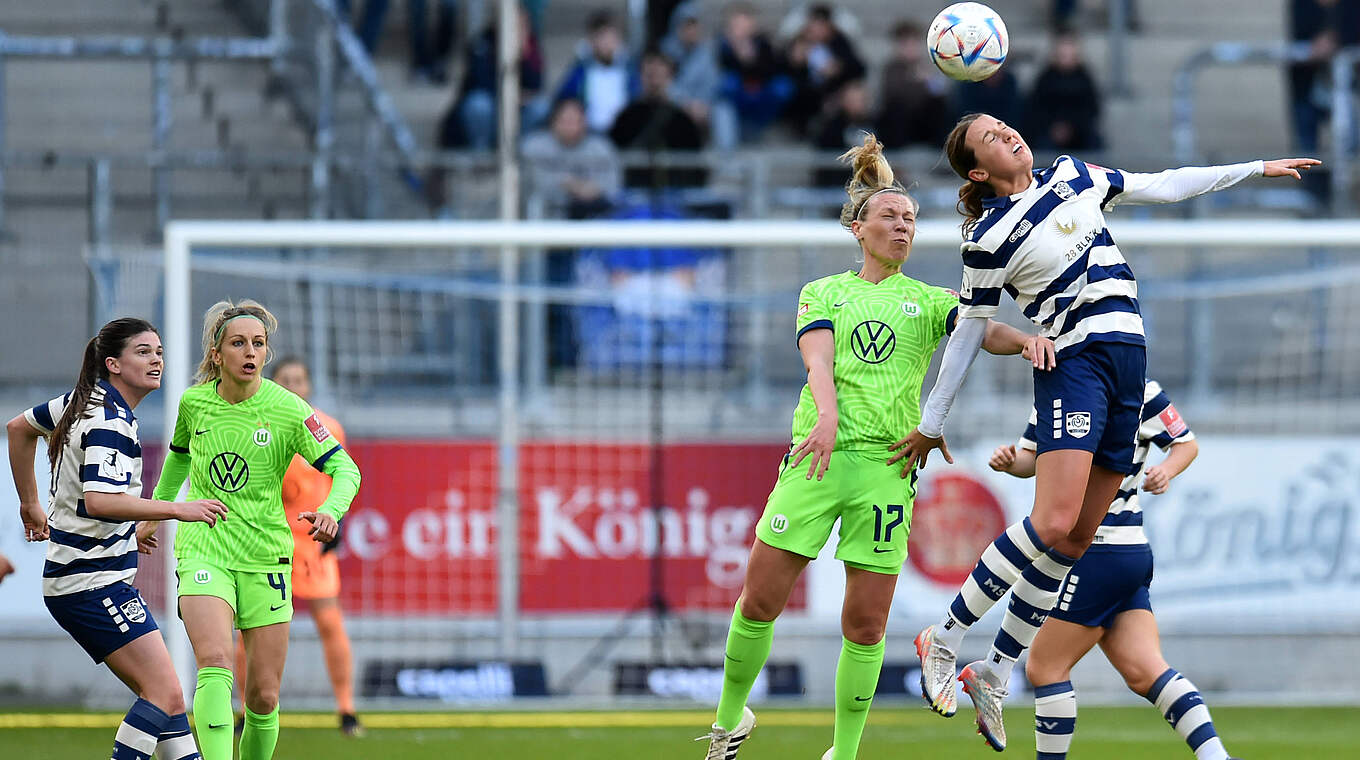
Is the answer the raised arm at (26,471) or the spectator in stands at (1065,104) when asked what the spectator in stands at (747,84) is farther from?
the raised arm at (26,471)

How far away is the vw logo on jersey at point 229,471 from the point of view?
242 inches

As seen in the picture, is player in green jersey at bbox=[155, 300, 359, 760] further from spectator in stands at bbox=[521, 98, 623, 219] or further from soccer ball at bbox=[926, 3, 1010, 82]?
spectator in stands at bbox=[521, 98, 623, 219]

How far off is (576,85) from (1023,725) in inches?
283

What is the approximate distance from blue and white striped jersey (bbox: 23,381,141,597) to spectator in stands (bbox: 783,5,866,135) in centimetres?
909

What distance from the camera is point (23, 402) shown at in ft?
35.0

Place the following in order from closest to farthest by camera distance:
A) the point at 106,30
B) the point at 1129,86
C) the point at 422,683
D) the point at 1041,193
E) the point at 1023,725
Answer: the point at 1041,193 → the point at 1023,725 → the point at 422,683 → the point at 106,30 → the point at 1129,86

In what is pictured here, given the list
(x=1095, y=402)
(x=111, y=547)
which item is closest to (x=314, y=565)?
(x=111, y=547)

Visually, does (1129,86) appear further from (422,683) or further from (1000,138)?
(1000,138)

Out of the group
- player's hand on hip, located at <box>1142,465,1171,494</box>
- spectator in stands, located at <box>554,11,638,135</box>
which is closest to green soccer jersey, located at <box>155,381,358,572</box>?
player's hand on hip, located at <box>1142,465,1171,494</box>

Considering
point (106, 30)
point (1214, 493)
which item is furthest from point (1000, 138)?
point (106, 30)

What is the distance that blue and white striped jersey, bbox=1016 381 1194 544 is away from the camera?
20.3 feet

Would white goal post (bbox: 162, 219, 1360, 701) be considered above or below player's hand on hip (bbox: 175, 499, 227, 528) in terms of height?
above

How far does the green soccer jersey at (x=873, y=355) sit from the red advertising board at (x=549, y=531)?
410 cm

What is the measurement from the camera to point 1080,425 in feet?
18.8
